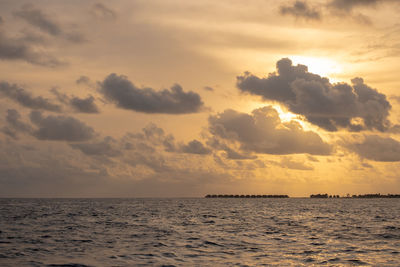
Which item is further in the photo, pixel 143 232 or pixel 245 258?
pixel 143 232

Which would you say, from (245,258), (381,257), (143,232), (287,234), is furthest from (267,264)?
(143,232)

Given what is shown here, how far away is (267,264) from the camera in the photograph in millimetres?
34875

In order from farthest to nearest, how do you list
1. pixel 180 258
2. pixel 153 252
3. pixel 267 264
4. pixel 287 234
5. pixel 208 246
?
1. pixel 287 234
2. pixel 208 246
3. pixel 153 252
4. pixel 180 258
5. pixel 267 264

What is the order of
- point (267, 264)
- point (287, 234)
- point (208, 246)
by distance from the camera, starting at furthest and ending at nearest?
point (287, 234)
point (208, 246)
point (267, 264)

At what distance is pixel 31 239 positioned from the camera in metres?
50.9

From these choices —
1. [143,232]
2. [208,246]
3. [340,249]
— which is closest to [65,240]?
[143,232]

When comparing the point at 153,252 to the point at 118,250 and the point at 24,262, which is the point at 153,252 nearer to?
the point at 118,250

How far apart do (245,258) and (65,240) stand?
23.5m

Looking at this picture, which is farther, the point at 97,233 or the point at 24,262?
the point at 97,233

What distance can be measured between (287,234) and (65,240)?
95.5ft

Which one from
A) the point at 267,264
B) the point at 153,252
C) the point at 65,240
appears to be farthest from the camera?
the point at 65,240

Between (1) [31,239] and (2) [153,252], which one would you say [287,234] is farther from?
(1) [31,239]

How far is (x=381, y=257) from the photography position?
38.3 meters

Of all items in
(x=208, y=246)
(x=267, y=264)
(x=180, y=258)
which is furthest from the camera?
(x=208, y=246)
